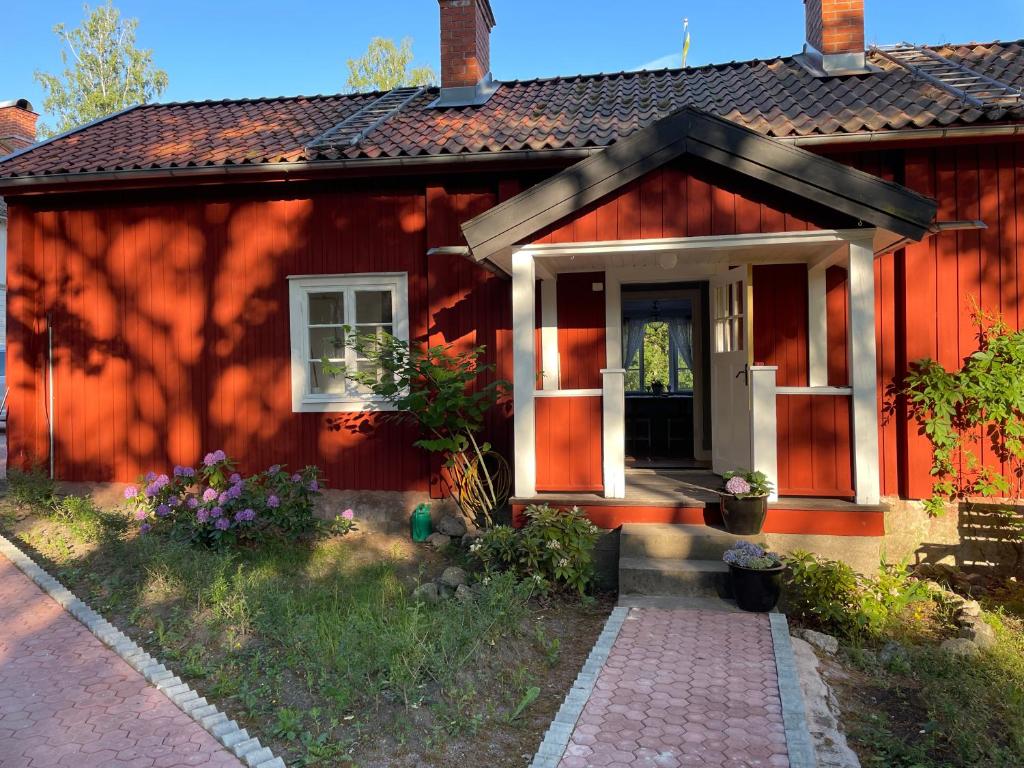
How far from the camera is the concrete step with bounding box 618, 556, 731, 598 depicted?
550 cm

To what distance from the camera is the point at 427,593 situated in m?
5.61

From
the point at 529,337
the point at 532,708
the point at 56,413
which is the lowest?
the point at 532,708

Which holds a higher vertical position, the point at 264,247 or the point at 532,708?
the point at 264,247

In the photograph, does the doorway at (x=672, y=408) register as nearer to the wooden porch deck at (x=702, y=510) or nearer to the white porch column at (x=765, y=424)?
the wooden porch deck at (x=702, y=510)

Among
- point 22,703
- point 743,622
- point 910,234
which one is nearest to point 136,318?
point 22,703

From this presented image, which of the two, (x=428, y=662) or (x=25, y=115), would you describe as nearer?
(x=428, y=662)

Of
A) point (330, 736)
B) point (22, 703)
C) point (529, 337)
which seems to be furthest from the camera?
point (529, 337)

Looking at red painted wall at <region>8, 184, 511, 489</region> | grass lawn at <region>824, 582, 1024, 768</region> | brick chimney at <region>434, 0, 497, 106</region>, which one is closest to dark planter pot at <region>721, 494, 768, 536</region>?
grass lawn at <region>824, 582, 1024, 768</region>

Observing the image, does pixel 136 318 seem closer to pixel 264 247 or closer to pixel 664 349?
pixel 264 247

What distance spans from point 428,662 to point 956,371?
5.52 meters

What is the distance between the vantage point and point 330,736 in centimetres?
344

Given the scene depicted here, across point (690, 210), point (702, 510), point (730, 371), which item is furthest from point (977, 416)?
point (690, 210)

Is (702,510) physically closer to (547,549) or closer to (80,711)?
(547,549)

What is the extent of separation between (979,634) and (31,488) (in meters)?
9.17
